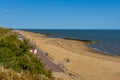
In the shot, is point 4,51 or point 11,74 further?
point 4,51

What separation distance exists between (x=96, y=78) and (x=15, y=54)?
10.6 metres

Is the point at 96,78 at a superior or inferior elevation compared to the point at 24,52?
inferior

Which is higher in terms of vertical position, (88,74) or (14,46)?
(14,46)

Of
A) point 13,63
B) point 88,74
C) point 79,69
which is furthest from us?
point 79,69

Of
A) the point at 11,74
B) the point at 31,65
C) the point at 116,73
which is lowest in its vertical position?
the point at 116,73

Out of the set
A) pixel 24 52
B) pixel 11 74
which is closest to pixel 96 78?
pixel 24 52

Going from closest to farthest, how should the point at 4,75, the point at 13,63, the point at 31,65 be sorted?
the point at 4,75, the point at 13,63, the point at 31,65

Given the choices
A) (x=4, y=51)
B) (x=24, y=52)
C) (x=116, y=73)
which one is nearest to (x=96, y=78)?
(x=116, y=73)

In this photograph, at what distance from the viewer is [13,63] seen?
14250 millimetres

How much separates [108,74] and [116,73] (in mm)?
1426

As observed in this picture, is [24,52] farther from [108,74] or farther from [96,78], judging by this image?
[108,74]

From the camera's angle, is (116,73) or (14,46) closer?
(14,46)

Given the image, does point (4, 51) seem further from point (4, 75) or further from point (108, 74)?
point (108, 74)

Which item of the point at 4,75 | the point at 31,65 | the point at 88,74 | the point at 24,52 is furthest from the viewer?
the point at 88,74
